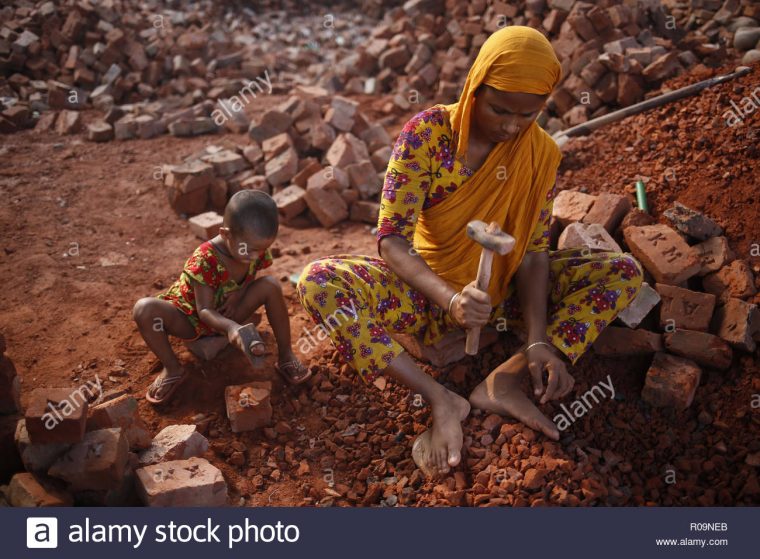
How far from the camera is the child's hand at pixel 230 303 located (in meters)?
3.13

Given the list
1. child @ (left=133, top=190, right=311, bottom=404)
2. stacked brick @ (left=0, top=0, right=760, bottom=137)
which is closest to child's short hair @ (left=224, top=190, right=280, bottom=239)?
child @ (left=133, top=190, right=311, bottom=404)

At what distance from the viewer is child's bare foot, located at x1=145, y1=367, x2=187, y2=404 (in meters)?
3.06

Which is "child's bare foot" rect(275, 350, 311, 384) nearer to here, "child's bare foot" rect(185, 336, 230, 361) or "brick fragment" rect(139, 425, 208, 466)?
"child's bare foot" rect(185, 336, 230, 361)

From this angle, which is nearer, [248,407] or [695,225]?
[248,407]

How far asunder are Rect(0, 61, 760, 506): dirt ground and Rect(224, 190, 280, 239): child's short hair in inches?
32.8

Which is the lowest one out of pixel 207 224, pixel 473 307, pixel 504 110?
pixel 207 224

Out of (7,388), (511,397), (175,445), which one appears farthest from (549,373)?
(7,388)

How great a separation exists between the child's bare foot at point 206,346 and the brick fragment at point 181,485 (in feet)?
2.87

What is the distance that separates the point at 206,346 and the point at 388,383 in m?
0.98

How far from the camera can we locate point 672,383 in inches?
114

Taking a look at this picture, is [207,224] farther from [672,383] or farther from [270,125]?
[672,383]

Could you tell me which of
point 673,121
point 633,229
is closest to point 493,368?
point 633,229

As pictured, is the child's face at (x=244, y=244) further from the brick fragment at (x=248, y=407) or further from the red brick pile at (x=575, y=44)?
the red brick pile at (x=575, y=44)

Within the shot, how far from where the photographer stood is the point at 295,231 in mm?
5062
